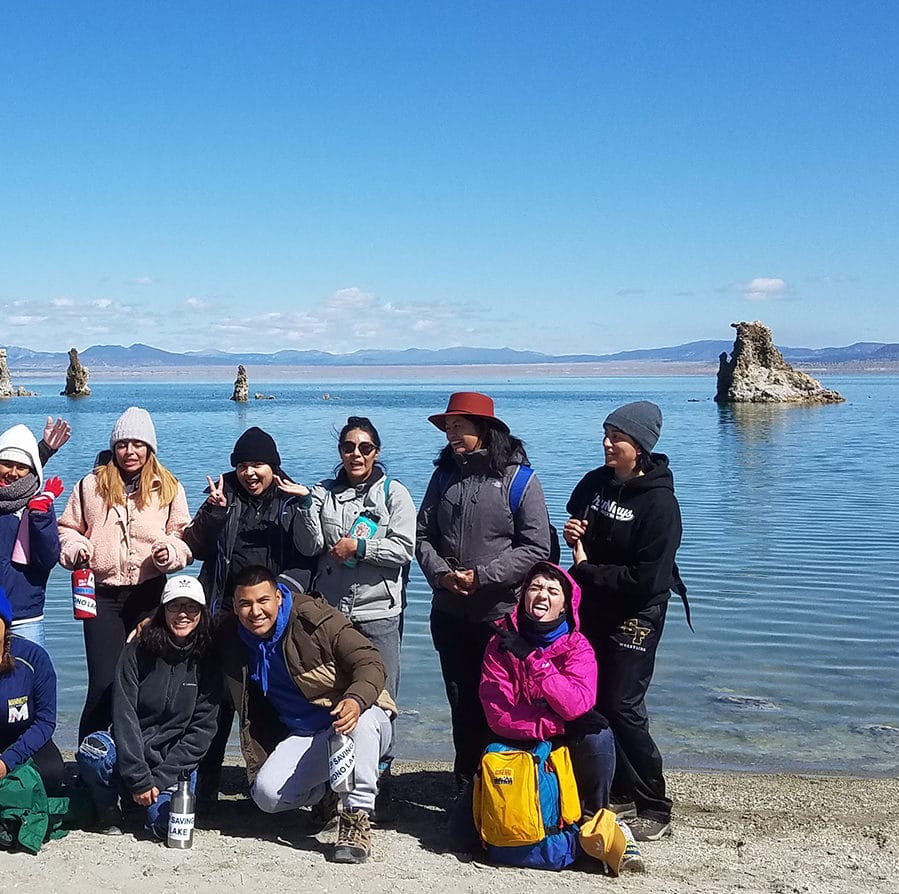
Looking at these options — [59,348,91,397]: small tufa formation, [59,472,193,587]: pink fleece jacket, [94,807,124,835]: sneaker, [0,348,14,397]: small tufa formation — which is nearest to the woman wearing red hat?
[59,472,193,587]: pink fleece jacket

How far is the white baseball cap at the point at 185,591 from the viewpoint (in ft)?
17.1

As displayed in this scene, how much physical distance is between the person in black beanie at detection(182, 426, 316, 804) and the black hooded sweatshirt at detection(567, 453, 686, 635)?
1441mm

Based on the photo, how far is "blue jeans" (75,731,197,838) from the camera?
520 cm

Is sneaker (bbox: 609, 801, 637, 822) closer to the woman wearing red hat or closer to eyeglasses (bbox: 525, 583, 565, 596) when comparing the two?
the woman wearing red hat

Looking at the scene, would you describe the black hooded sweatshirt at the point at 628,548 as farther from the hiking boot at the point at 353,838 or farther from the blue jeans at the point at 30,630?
the blue jeans at the point at 30,630

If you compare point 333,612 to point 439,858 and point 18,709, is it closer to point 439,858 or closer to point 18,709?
point 439,858

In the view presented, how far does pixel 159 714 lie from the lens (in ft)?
17.4

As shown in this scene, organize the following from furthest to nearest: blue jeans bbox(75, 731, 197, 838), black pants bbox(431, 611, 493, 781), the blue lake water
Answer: the blue lake water → black pants bbox(431, 611, 493, 781) → blue jeans bbox(75, 731, 197, 838)

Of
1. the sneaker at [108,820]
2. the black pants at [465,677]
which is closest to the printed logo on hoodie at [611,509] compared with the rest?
the black pants at [465,677]

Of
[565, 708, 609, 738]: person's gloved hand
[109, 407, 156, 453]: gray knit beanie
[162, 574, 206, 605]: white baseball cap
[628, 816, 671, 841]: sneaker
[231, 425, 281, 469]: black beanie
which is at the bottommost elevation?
[628, 816, 671, 841]: sneaker

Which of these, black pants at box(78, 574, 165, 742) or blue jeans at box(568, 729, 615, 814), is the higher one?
black pants at box(78, 574, 165, 742)

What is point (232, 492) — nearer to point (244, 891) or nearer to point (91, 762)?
point (91, 762)

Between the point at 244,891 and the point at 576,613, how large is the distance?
186 centimetres

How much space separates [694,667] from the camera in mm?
9500
